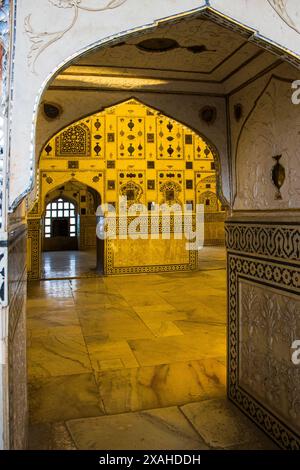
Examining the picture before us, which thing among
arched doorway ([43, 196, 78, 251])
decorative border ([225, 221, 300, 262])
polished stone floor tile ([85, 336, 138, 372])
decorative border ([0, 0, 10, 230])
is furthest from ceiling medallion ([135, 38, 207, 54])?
arched doorway ([43, 196, 78, 251])

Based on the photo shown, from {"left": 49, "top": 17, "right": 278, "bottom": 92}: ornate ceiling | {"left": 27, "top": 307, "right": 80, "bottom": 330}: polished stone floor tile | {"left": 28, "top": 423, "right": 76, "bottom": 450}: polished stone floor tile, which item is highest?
{"left": 49, "top": 17, "right": 278, "bottom": 92}: ornate ceiling

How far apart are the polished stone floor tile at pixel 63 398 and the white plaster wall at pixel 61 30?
1469mm

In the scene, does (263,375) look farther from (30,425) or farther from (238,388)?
(30,425)

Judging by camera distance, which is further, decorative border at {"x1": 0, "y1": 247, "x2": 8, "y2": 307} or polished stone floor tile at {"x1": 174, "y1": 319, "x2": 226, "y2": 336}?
polished stone floor tile at {"x1": 174, "y1": 319, "x2": 226, "y2": 336}

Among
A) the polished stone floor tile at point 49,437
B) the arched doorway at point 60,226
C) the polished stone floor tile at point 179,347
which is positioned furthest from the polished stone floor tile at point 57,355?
the arched doorway at point 60,226

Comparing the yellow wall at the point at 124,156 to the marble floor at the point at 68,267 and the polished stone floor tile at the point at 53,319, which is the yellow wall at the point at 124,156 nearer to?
the marble floor at the point at 68,267

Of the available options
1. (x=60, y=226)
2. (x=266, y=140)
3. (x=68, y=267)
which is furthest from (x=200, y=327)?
(x=60, y=226)

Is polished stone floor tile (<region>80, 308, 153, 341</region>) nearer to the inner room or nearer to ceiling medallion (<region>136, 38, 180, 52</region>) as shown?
the inner room

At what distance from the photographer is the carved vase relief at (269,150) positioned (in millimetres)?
1727

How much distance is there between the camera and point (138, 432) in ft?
6.30

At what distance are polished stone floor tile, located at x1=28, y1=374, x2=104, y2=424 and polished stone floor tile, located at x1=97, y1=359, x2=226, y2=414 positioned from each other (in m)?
0.07

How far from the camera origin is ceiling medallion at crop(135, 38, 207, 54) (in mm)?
1753

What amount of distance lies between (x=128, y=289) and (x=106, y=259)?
1.34 meters

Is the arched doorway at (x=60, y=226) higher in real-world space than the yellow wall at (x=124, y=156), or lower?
lower
